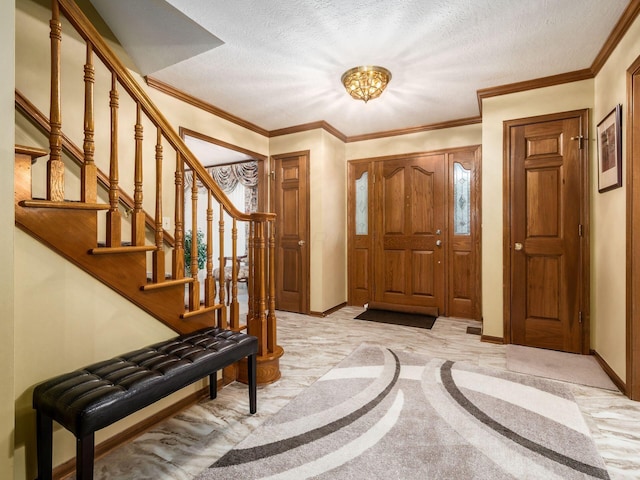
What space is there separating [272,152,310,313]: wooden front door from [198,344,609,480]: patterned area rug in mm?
2036

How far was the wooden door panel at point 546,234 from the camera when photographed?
293 cm

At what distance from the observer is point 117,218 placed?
162 centimetres

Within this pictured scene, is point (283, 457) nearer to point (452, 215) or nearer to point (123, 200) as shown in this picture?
point (123, 200)

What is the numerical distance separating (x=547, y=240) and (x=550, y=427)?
1814 mm

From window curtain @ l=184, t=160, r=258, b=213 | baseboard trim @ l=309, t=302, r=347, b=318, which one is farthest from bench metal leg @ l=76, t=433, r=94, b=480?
window curtain @ l=184, t=160, r=258, b=213

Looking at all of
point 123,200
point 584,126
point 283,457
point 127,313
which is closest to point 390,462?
point 283,457

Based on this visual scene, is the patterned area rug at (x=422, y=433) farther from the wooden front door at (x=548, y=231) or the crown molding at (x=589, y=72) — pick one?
the crown molding at (x=589, y=72)

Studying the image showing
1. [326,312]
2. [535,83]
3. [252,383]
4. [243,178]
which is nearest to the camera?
[252,383]

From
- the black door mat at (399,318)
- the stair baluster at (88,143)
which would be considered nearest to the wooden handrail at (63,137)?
the stair baluster at (88,143)

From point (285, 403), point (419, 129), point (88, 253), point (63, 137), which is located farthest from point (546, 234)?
point (63, 137)

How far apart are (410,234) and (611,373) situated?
2.53m

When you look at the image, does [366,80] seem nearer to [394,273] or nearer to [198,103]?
[198,103]

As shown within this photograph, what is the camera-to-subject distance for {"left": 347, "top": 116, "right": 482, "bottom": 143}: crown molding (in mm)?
4086

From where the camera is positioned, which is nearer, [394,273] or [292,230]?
[292,230]
